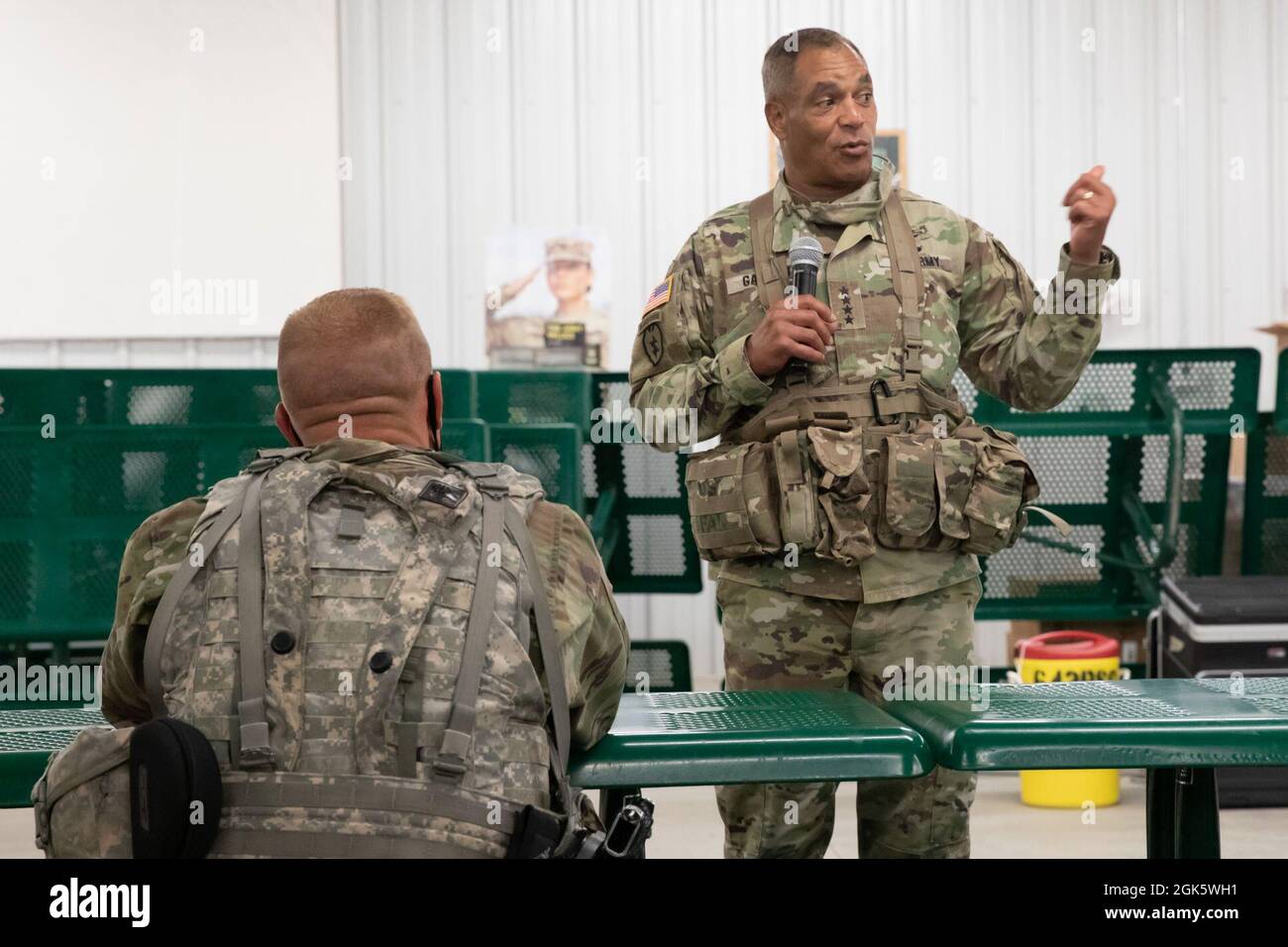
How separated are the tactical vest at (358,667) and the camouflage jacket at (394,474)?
0.12 feet

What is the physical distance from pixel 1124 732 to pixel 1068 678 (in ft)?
8.68

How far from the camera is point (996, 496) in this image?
95.2 inches

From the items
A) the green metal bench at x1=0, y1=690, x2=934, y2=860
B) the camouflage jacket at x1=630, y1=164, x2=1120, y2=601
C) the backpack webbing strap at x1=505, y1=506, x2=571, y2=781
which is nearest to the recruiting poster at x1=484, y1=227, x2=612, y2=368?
the camouflage jacket at x1=630, y1=164, x2=1120, y2=601

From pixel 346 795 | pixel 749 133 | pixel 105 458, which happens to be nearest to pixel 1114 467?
pixel 105 458

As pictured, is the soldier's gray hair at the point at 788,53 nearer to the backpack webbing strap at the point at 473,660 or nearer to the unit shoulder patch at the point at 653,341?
the unit shoulder patch at the point at 653,341

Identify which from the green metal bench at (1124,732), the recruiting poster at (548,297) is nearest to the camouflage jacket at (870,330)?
the green metal bench at (1124,732)

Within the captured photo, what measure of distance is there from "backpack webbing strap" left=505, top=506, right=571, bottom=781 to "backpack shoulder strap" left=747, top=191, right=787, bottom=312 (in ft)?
3.16

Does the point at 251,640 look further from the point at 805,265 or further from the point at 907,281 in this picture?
the point at 907,281

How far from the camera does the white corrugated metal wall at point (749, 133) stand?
301 inches

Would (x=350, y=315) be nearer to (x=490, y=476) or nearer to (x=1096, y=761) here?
(x=490, y=476)

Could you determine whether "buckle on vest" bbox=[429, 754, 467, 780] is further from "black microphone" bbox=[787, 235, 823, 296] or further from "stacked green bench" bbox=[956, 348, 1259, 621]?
"stacked green bench" bbox=[956, 348, 1259, 621]

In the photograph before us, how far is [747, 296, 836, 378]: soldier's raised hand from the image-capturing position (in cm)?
226
